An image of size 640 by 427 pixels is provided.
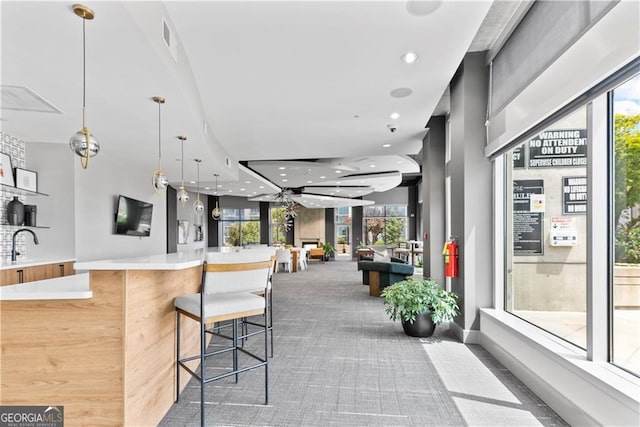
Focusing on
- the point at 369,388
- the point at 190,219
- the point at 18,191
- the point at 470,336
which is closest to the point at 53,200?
the point at 18,191

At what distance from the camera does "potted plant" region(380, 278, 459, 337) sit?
3994 millimetres

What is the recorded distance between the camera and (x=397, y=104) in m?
4.44

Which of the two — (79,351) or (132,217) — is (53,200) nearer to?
(132,217)

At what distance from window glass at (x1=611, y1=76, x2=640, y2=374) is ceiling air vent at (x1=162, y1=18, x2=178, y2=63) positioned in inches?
119

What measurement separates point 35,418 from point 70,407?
0.63 ft

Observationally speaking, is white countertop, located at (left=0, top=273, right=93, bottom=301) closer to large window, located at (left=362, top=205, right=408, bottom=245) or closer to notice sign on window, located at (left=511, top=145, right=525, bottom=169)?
notice sign on window, located at (left=511, top=145, right=525, bottom=169)

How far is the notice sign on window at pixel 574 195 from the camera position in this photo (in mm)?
2571

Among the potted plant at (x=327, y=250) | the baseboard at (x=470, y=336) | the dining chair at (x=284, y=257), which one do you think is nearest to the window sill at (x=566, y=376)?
the baseboard at (x=470, y=336)

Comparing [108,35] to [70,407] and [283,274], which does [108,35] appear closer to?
[70,407]

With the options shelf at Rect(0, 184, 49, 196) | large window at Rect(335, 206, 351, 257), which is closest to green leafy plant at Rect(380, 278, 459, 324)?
shelf at Rect(0, 184, 49, 196)

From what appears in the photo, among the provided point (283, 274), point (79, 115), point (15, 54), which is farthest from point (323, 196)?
point (15, 54)

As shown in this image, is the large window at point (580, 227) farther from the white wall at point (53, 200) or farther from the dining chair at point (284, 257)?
the dining chair at point (284, 257)

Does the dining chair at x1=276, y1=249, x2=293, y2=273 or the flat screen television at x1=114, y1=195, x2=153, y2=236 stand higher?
the flat screen television at x1=114, y1=195, x2=153, y2=236

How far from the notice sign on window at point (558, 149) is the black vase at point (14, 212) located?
591 centimetres
